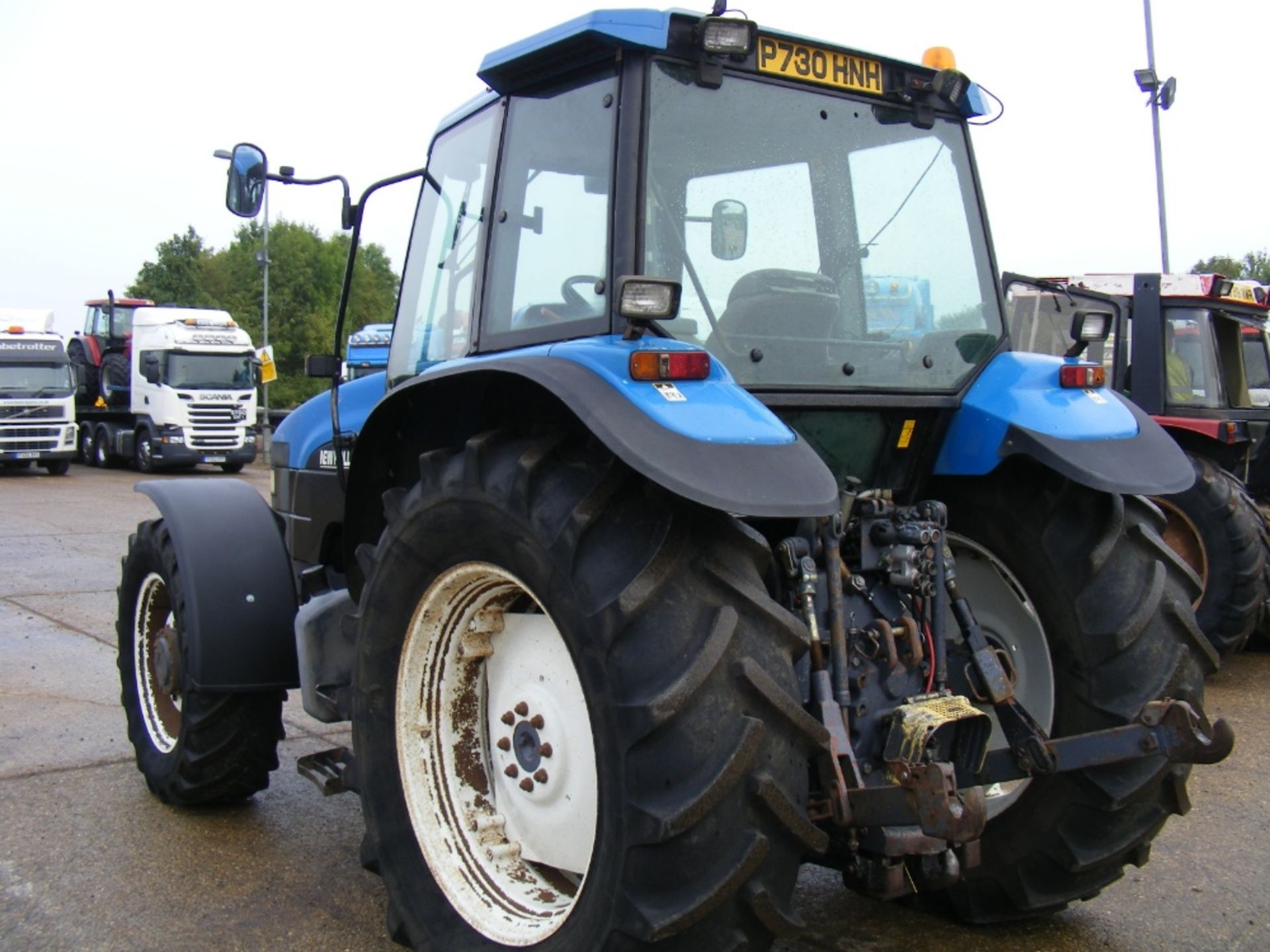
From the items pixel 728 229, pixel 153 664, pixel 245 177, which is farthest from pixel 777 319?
pixel 153 664

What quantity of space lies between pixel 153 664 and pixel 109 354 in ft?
83.0

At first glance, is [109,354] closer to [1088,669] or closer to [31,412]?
[31,412]

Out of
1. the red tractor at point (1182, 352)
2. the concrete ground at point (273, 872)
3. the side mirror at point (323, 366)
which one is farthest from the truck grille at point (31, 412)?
the side mirror at point (323, 366)

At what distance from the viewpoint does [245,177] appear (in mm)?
4129

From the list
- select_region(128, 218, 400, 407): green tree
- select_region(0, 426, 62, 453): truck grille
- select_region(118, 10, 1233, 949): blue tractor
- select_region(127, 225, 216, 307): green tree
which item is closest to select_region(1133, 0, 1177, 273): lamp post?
select_region(118, 10, 1233, 949): blue tractor

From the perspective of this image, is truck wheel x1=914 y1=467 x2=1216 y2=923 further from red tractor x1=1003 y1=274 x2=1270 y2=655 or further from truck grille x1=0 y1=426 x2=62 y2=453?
truck grille x1=0 y1=426 x2=62 y2=453

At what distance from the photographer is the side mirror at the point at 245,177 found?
4.13 m

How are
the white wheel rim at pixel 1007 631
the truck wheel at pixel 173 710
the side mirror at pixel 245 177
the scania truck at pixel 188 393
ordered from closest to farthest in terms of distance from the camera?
the white wheel rim at pixel 1007 631 < the side mirror at pixel 245 177 < the truck wheel at pixel 173 710 < the scania truck at pixel 188 393

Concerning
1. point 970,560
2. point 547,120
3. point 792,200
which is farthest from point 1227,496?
point 547,120

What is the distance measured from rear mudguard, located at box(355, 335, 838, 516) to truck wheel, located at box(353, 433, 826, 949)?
16cm

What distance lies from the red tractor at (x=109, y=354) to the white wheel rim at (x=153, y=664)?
77.5ft

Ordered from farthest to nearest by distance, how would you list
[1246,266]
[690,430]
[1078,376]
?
[1246,266] → [1078,376] → [690,430]

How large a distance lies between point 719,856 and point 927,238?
207cm

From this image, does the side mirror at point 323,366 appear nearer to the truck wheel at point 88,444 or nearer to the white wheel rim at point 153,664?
the white wheel rim at point 153,664
